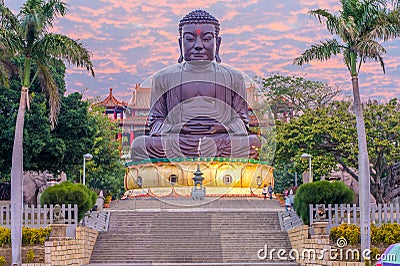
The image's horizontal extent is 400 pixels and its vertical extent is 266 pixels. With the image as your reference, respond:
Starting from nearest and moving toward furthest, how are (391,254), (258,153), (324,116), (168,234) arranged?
(391,254) → (168,234) → (324,116) → (258,153)

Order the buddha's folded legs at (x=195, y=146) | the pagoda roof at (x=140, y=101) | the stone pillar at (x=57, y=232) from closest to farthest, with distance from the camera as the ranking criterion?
the stone pillar at (x=57, y=232) < the buddha's folded legs at (x=195, y=146) < the pagoda roof at (x=140, y=101)

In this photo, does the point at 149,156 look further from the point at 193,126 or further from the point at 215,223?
the point at 215,223

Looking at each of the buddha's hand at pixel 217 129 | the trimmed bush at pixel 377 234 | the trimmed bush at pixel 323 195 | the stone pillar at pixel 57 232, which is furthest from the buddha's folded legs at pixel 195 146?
the trimmed bush at pixel 377 234

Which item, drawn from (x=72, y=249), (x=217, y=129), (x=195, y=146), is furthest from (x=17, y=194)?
(x=217, y=129)

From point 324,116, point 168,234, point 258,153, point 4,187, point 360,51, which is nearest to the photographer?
point 360,51

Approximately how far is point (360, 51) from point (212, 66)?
17.7 m

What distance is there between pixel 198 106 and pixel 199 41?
318 centimetres

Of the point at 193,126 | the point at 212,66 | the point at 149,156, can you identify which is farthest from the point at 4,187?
the point at 212,66

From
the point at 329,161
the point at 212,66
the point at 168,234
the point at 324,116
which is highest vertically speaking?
the point at 212,66

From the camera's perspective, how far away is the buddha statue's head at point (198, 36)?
34.9m

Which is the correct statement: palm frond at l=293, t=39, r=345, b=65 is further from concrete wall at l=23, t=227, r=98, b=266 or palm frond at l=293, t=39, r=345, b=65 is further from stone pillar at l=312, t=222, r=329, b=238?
concrete wall at l=23, t=227, r=98, b=266

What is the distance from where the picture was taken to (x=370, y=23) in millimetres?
18688

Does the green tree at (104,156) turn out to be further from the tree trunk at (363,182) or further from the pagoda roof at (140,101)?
the tree trunk at (363,182)

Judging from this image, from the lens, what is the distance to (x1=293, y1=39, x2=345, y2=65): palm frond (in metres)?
19.2
